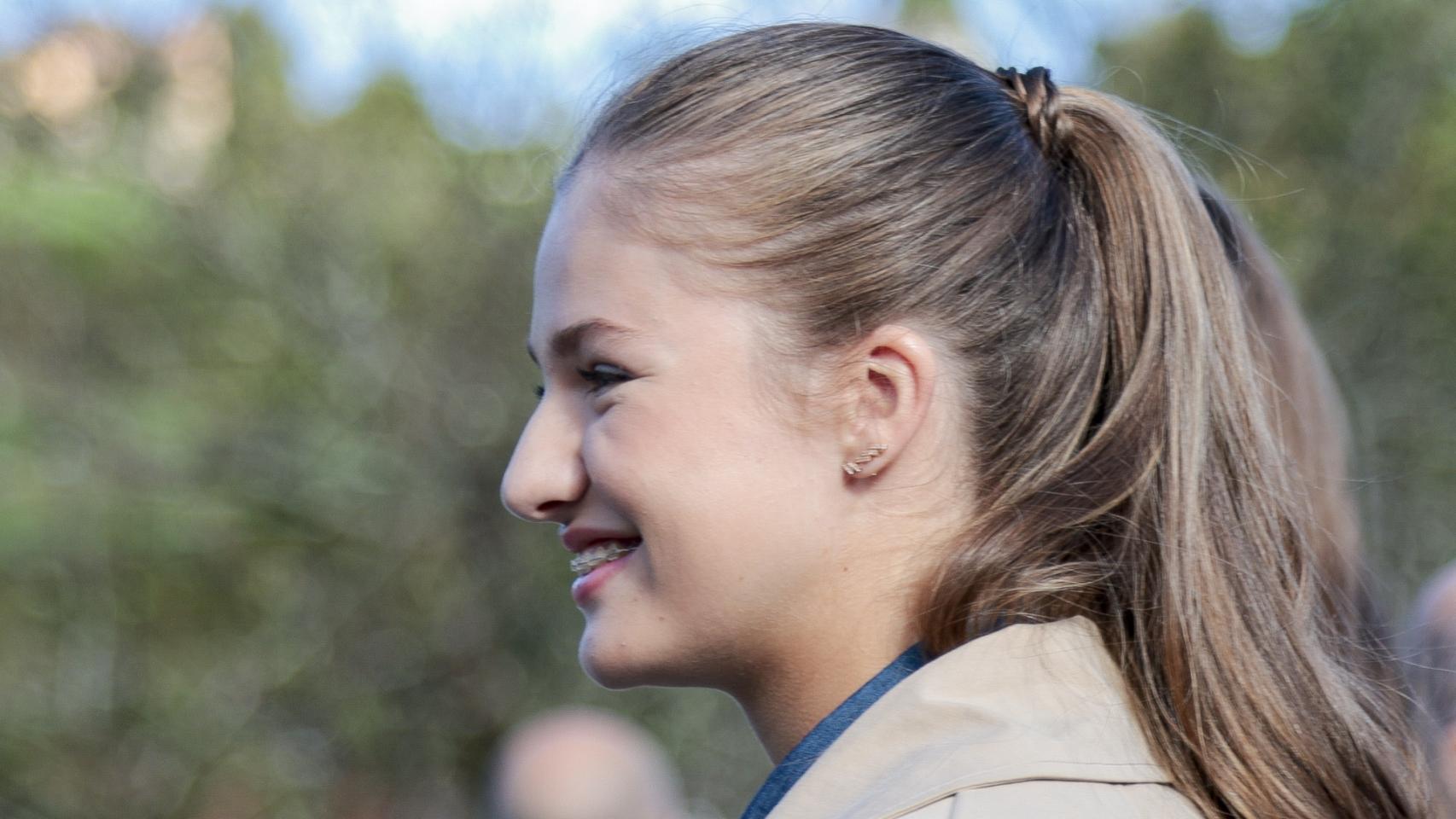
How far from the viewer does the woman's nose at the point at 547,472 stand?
5.17 feet

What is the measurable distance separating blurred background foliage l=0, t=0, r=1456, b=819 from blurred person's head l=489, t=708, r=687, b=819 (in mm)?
2499

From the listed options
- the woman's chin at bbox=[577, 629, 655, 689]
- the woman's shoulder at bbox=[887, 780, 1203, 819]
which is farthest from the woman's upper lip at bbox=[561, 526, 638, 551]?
the woman's shoulder at bbox=[887, 780, 1203, 819]

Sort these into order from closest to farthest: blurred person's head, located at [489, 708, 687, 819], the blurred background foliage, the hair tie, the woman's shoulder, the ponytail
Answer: the woman's shoulder
the ponytail
the hair tie
blurred person's head, located at [489, 708, 687, 819]
the blurred background foliage

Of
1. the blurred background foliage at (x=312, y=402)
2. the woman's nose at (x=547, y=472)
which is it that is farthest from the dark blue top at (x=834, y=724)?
the blurred background foliage at (x=312, y=402)

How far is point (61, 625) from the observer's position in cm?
577

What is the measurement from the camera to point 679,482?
148 centimetres

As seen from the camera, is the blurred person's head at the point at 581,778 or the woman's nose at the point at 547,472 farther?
the blurred person's head at the point at 581,778

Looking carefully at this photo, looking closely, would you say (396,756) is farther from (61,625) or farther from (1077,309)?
(1077,309)

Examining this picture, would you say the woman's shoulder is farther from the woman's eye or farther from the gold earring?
the woman's eye

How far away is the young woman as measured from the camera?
1.43m

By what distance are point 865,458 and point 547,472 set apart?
1.21 ft

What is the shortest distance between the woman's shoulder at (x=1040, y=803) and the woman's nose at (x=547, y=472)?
56 cm

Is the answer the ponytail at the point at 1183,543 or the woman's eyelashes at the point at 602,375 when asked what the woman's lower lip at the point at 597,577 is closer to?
the woman's eyelashes at the point at 602,375

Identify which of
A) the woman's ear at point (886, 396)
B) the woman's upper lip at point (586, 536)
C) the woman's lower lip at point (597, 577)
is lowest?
the woman's lower lip at point (597, 577)
